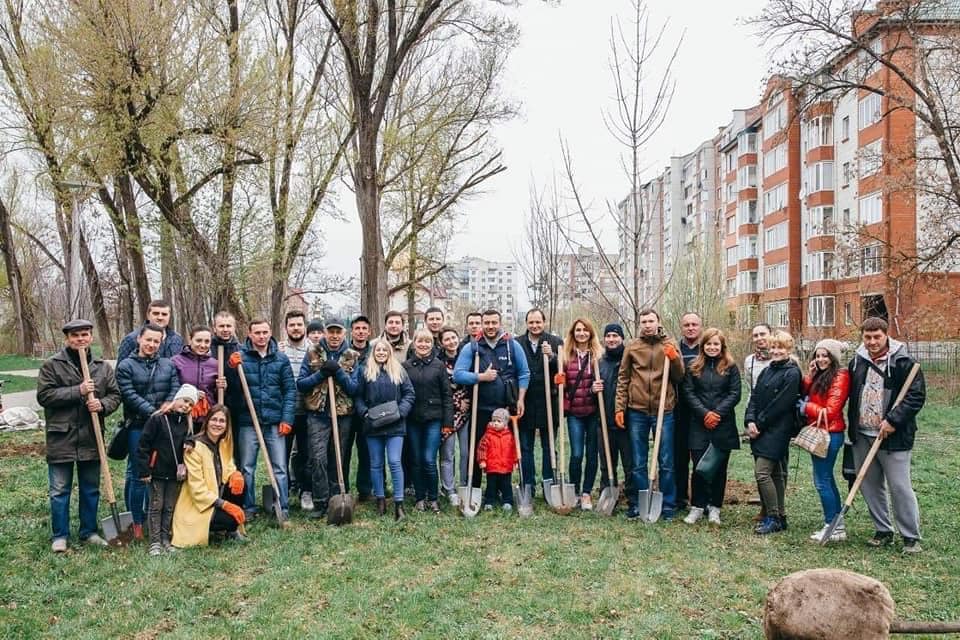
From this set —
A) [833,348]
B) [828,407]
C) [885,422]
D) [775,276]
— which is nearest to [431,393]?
[828,407]

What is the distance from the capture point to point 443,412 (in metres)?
7.48

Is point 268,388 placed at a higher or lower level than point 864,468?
higher

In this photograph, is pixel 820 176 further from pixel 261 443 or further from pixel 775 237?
pixel 261 443

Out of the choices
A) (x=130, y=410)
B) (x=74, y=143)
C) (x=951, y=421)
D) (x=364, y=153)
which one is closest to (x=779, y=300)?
(x=951, y=421)

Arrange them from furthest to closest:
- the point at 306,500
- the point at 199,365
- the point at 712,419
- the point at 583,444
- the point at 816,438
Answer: the point at 583,444 → the point at 306,500 → the point at 712,419 → the point at 199,365 → the point at 816,438

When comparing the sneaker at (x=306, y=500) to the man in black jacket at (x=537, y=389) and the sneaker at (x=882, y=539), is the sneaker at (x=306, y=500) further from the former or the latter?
the sneaker at (x=882, y=539)

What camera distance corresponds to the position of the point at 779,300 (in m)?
41.2

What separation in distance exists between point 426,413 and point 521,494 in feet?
4.31

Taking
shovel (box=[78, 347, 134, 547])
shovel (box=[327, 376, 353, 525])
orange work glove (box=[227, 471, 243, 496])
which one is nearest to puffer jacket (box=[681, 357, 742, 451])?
shovel (box=[327, 376, 353, 525])

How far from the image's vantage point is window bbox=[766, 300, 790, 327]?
40.8m

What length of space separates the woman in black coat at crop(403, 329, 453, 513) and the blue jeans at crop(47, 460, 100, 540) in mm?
2950

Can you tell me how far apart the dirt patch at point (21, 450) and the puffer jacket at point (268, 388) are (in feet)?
16.7

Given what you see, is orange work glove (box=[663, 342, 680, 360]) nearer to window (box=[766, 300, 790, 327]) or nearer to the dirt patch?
the dirt patch

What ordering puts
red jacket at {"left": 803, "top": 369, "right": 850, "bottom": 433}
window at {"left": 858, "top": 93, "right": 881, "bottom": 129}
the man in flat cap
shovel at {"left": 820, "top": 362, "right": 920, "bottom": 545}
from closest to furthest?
1. shovel at {"left": 820, "top": 362, "right": 920, "bottom": 545}
2. the man in flat cap
3. red jacket at {"left": 803, "top": 369, "right": 850, "bottom": 433}
4. window at {"left": 858, "top": 93, "right": 881, "bottom": 129}
